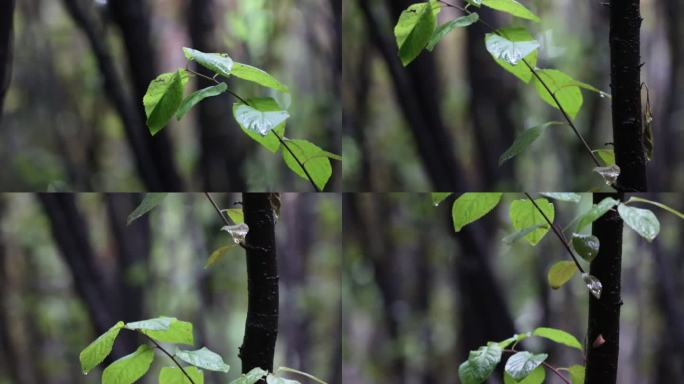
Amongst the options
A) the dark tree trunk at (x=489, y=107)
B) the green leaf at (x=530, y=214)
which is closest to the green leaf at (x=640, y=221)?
the green leaf at (x=530, y=214)

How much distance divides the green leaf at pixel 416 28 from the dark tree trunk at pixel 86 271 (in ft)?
1.85

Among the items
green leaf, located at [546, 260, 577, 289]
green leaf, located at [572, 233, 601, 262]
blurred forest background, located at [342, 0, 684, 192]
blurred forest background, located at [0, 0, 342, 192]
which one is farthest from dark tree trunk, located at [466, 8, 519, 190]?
green leaf, located at [572, 233, 601, 262]

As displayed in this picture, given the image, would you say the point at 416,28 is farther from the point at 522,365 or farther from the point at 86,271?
the point at 86,271

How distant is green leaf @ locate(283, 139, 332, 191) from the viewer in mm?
895

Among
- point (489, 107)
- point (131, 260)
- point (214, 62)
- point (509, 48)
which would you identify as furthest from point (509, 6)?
point (131, 260)

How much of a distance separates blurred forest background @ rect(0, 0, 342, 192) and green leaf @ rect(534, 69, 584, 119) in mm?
331

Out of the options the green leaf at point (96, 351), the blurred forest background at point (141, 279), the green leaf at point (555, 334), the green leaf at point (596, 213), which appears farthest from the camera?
the blurred forest background at point (141, 279)

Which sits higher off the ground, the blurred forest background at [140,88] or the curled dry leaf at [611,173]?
the blurred forest background at [140,88]

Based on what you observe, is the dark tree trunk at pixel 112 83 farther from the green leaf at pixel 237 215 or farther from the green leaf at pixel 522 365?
the green leaf at pixel 522 365

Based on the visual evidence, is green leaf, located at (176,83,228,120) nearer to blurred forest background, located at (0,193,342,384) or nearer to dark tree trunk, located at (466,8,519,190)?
blurred forest background, located at (0,193,342,384)

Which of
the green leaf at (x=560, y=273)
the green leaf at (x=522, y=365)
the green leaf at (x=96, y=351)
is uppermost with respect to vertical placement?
the green leaf at (x=560, y=273)

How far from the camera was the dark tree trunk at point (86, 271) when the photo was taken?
1.12 meters

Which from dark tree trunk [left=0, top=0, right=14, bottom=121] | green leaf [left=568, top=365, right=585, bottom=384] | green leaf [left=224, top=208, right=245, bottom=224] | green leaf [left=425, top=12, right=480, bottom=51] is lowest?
green leaf [left=568, top=365, right=585, bottom=384]

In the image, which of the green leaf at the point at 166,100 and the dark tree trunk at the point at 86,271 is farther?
the dark tree trunk at the point at 86,271
